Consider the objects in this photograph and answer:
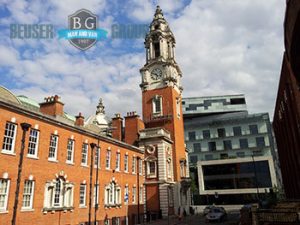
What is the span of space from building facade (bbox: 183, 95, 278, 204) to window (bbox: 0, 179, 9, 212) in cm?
4682

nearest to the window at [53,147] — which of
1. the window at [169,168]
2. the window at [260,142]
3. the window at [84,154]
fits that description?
the window at [84,154]

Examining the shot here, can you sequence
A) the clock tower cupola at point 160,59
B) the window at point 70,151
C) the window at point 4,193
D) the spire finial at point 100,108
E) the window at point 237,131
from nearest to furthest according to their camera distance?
the window at point 4,193 < the window at point 70,151 < the clock tower cupola at point 160,59 < the spire finial at point 100,108 < the window at point 237,131

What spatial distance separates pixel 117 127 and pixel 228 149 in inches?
1793

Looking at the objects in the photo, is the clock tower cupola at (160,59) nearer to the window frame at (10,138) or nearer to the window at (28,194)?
the window frame at (10,138)

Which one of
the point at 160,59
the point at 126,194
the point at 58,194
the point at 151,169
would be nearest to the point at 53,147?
the point at 58,194

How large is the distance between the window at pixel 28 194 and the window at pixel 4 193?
1717mm

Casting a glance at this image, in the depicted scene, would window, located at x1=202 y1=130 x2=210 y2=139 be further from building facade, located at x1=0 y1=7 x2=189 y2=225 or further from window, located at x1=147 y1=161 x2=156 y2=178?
window, located at x1=147 y1=161 x2=156 y2=178

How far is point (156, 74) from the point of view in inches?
2093

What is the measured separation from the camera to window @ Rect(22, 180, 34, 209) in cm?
2148

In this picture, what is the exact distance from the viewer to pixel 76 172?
1069 inches

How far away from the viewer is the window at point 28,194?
21.5m

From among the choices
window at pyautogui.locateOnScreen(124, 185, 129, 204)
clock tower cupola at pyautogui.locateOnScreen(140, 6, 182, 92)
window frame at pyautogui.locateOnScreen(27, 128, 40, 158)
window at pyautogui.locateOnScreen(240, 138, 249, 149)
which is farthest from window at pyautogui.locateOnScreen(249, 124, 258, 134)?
window frame at pyautogui.locateOnScreen(27, 128, 40, 158)

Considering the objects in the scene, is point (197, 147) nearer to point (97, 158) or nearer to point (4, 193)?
point (97, 158)

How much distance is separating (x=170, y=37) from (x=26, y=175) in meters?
43.0
